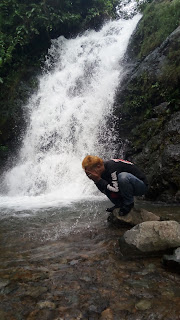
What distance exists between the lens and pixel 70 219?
5031mm

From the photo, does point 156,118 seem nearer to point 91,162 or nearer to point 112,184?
point 112,184

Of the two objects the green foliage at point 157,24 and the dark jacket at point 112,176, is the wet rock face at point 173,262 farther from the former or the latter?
the green foliage at point 157,24

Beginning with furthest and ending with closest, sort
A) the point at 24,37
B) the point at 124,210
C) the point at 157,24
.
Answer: the point at 24,37 → the point at 157,24 → the point at 124,210

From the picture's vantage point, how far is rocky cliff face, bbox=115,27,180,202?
6.19 m

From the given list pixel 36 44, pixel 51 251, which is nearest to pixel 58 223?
pixel 51 251

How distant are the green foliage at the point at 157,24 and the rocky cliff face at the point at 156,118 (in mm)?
1036

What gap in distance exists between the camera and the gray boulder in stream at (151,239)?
3072 mm

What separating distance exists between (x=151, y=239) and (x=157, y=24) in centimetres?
1085

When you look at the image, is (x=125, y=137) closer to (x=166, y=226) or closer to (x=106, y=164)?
(x=106, y=164)

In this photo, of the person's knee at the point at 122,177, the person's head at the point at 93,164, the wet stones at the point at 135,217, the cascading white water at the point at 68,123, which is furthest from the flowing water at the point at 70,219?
the person's head at the point at 93,164

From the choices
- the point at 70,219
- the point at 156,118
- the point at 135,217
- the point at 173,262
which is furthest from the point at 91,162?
the point at 156,118

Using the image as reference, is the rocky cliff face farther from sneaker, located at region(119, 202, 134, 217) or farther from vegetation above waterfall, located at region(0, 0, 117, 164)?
vegetation above waterfall, located at region(0, 0, 117, 164)

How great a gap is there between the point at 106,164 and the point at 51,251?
154 centimetres

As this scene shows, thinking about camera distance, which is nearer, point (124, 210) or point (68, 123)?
point (124, 210)
